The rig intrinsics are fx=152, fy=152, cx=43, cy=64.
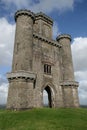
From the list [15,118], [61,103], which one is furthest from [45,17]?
[15,118]

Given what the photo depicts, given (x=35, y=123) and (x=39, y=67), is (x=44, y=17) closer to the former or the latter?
(x=39, y=67)

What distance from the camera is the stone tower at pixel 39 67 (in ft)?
74.4

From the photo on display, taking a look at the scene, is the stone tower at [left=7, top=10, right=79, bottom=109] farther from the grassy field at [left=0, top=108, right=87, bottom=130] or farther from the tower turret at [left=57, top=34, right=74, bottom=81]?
the grassy field at [left=0, top=108, right=87, bottom=130]

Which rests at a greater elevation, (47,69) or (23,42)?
(23,42)

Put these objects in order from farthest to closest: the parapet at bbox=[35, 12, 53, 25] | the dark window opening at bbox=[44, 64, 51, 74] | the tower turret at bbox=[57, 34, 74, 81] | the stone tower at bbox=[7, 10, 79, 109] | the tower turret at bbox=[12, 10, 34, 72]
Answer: the parapet at bbox=[35, 12, 53, 25]
the tower turret at bbox=[57, 34, 74, 81]
the dark window opening at bbox=[44, 64, 51, 74]
the tower turret at bbox=[12, 10, 34, 72]
the stone tower at bbox=[7, 10, 79, 109]

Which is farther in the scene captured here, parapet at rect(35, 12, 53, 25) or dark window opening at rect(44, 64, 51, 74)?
parapet at rect(35, 12, 53, 25)

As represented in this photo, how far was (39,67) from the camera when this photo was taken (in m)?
27.3

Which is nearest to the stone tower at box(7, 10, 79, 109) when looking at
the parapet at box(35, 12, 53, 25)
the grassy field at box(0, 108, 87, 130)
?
the parapet at box(35, 12, 53, 25)

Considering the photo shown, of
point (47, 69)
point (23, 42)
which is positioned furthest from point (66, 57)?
point (23, 42)

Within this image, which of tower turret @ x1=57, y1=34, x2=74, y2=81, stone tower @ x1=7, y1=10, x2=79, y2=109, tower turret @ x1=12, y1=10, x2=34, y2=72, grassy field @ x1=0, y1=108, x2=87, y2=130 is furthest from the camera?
tower turret @ x1=57, y1=34, x2=74, y2=81

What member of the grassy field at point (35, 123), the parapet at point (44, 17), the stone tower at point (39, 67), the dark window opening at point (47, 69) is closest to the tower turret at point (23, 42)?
the stone tower at point (39, 67)

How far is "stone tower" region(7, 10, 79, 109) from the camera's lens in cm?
2269

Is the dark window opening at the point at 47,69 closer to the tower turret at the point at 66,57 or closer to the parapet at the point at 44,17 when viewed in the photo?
the tower turret at the point at 66,57

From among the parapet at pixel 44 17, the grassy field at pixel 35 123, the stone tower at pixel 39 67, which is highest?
the parapet at pixel 44 17
